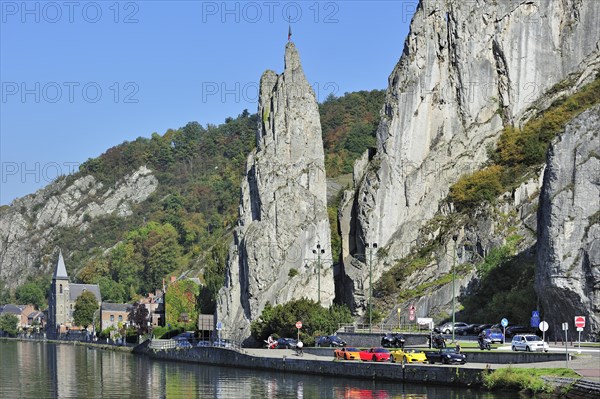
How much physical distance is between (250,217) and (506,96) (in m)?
31.3

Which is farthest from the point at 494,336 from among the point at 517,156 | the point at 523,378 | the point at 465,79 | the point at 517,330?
the point at 465,79

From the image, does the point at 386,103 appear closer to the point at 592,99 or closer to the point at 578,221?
the point at 592,99

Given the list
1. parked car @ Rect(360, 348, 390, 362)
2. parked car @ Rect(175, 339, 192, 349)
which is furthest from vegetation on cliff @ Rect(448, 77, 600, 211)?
parked car @ Rect(360, 348, 390, 362)

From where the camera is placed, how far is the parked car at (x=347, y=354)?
79.1 meters

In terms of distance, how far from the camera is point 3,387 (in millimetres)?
76750

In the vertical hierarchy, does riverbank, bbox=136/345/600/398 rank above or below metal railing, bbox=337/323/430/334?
below

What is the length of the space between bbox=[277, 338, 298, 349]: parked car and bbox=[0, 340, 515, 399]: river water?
6.44 meters

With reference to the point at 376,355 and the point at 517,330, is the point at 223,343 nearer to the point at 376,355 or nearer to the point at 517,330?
the point at 517,330

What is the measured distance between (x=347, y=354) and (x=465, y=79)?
5026 cm

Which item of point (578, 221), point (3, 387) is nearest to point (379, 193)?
point (578, 221)

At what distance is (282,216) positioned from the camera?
117 m

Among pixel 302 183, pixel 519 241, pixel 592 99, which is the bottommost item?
pixel 519 241

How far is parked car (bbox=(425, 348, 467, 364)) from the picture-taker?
226 ft

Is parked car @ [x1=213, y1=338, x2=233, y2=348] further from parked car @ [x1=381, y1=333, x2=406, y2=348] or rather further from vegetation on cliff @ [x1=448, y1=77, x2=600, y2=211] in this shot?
vegetation on cliff @ [x1=448, y1=77, x2=600, y2=211]
